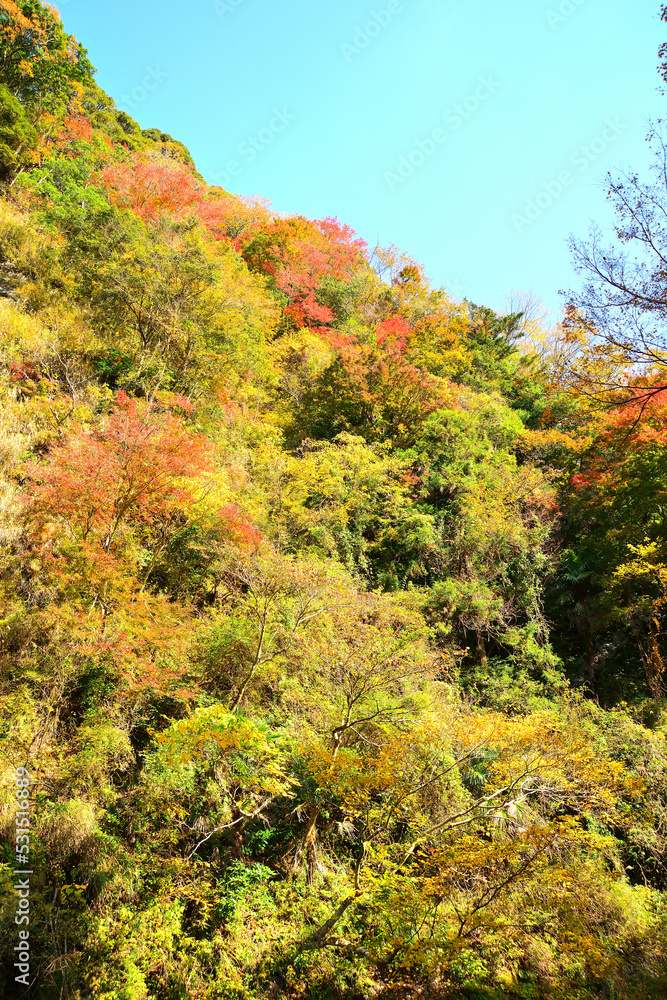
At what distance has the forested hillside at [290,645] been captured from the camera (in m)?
5.84

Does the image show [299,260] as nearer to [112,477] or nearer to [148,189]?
[148,189]

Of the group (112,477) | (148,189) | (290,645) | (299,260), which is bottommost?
(290,645)

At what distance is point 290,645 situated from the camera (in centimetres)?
812

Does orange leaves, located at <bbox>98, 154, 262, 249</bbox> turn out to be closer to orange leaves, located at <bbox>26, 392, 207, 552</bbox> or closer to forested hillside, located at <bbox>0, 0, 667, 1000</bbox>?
forested hillside, located at <bbox>0, 0, 667, 1000</bbox>

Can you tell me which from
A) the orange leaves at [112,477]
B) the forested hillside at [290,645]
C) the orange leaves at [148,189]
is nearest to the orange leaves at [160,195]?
the orange leaves at [148,189]

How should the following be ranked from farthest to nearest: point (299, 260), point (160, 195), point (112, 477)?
point (299, 260)
point (160, 195)
point (112, 477)

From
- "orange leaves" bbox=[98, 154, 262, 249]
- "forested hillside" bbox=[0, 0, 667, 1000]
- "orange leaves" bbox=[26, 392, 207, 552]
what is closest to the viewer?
"forested hillside" bbox=[0, 0, 667, 1000]

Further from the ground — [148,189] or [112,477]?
[148,189]

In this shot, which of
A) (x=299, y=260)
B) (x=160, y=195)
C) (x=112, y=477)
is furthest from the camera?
(x=299, y=260)

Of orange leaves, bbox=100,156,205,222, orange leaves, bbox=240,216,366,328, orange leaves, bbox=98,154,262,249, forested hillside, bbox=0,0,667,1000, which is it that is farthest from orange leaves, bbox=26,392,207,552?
orange leaves, bbox=240,216,366,328

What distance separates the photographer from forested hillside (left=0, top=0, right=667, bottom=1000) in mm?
5844

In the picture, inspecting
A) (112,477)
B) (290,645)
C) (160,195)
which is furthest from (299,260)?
(290,645)

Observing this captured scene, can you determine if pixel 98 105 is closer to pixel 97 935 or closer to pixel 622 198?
pixel 622 198

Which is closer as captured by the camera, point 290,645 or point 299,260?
point 290,645
